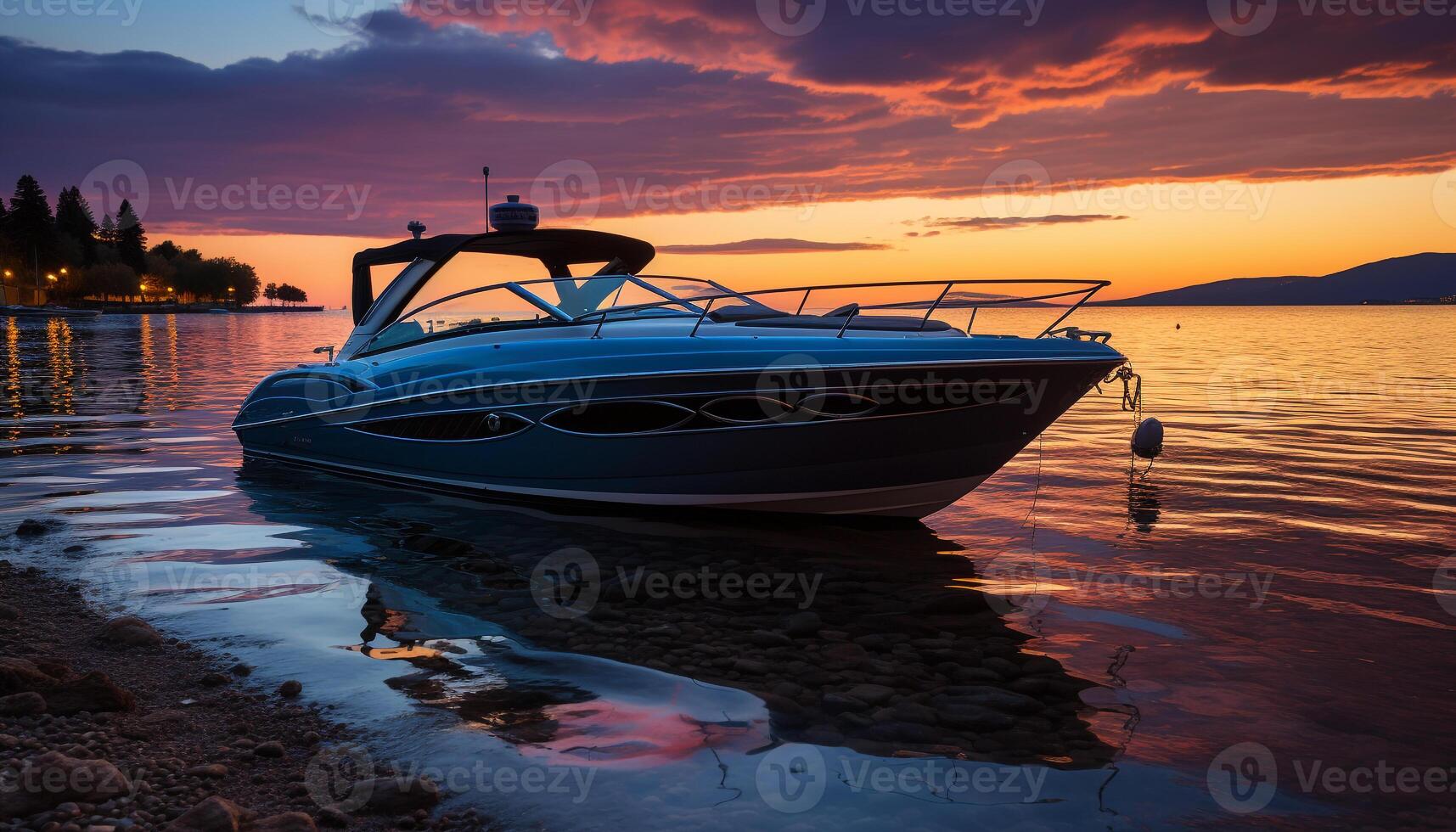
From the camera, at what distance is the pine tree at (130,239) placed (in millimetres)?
120312

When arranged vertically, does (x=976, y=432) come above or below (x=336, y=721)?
above

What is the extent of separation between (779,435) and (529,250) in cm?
388

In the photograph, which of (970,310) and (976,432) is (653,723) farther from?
(970,310)

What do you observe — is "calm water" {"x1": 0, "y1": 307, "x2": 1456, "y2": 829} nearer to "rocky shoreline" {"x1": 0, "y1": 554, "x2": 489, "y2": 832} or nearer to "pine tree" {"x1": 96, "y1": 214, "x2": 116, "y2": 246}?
"rocky shoreline" {"x1": 0, "y1": 554, "x2": 489, "y2": 832}

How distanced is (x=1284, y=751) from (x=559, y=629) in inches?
134

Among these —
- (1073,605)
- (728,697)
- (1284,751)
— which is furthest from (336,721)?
(1073,605)

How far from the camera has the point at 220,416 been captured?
1488cm

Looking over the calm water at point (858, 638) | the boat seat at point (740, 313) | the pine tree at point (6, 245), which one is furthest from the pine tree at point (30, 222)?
the boat seat at point (740, 313)

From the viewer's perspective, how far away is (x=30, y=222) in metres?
93.6

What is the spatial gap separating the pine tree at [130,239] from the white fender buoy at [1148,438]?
456 feet

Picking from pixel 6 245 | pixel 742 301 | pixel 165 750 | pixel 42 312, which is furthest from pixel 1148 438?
pixel 6 245

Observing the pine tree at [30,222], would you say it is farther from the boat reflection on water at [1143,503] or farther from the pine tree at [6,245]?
the boat reflection on water at [1143,503]

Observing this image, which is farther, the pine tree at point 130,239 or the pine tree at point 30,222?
the pine tree at point 130,239

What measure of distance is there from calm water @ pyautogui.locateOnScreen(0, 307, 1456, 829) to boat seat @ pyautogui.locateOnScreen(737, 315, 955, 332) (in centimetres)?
160
